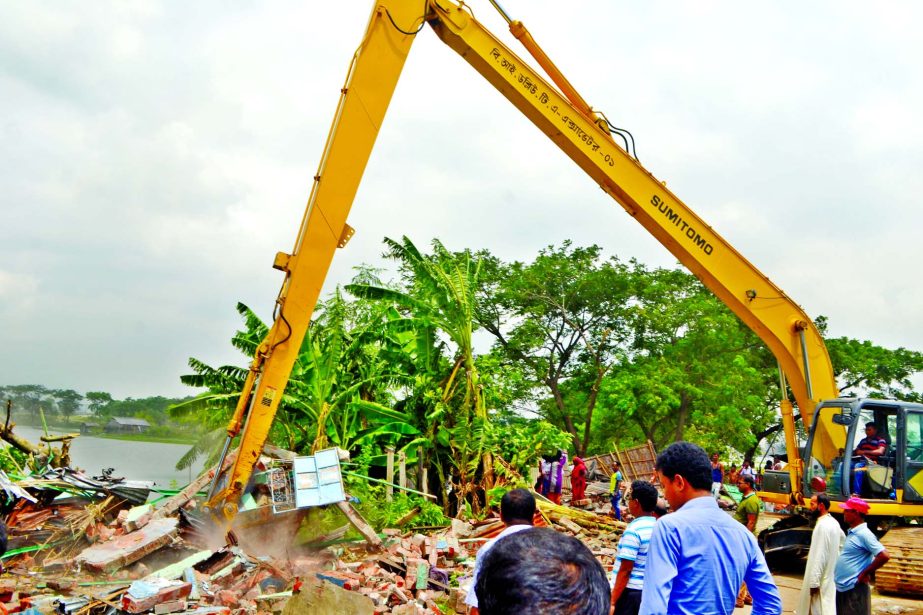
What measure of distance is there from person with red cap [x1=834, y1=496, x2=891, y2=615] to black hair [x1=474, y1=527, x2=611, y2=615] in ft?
16.9

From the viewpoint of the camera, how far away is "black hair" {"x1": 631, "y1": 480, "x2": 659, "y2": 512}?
3.97 meters

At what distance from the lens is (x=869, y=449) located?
9.09 m

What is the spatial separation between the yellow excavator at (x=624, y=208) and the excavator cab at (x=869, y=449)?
0.05 feet

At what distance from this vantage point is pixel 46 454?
1220 centimetres

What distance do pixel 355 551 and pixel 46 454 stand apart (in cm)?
665

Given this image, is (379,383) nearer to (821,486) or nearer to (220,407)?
(220,407)

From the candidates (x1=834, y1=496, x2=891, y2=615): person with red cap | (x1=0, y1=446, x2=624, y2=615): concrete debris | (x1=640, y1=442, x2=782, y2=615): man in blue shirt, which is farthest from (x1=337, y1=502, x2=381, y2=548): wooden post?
(x1=640, y1=442, x2=782, y2=615): man in blue shirt

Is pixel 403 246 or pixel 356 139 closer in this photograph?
pixel 356 139

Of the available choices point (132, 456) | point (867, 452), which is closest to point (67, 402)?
point (132, 456)

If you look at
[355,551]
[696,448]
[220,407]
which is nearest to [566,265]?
[220,407]

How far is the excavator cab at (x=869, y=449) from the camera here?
29.2 feet

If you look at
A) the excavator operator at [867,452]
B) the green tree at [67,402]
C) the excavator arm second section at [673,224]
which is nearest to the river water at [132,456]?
the green tree at [67,402]

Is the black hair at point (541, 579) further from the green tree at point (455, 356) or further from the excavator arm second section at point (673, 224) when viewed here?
the green tree at point (455, 356)

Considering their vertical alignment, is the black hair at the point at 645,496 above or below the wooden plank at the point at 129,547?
above
